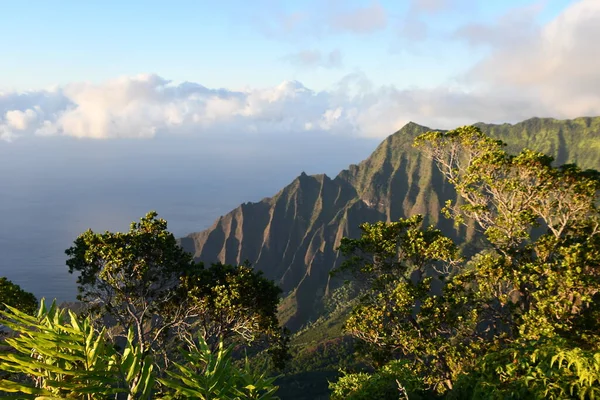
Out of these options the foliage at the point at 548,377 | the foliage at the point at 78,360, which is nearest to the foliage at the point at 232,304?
the foliage at the point at 548,377

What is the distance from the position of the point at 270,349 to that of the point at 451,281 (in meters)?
12.7

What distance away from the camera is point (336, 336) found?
633ft

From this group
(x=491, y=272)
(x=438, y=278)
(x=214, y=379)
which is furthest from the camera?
(x=438, y=278)

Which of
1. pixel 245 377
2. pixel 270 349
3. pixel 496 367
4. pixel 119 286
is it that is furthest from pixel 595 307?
pixel 119 286

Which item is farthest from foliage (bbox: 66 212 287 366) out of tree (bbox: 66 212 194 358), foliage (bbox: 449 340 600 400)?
foliage (bbox: 449 340 600 400)

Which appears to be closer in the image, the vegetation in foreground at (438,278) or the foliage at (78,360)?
the foliage at (78,360)

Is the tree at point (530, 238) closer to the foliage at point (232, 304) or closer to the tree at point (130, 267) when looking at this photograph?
the foliage at point (232, 304)

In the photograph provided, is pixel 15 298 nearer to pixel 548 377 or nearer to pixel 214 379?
pixel 214 379

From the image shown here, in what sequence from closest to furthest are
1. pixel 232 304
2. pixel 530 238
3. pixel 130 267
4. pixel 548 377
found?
1. pixel 548 377
2. pixel 232 304
3. pixel 130 267
4. pixel 530 238

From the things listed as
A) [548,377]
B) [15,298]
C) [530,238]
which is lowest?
[15,298]

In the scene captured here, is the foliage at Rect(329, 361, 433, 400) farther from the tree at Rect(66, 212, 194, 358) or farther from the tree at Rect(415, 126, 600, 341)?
the tree at Rect(66, 212, 194, 358)

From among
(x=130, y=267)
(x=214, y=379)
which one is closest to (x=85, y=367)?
(x=214, y=379)

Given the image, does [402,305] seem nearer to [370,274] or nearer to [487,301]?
[370,274]

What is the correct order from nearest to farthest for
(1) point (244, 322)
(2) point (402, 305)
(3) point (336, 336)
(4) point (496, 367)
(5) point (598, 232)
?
(4) point (496, 367)
(2) point (402, 305)
(5) point (598, 232)
(1) point (244, 322)
(3) point (336, 336)
